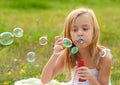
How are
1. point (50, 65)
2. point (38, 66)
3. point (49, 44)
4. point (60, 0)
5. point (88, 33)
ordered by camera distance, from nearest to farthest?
point (88, 33) < point (50, 65) < point (38, 66) < point (49, 44) < point (60, 0)

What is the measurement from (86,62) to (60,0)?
7031mm

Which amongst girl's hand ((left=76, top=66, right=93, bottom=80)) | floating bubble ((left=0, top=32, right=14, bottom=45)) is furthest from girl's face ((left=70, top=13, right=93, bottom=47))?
floating bubble ((left=0, top=32, right=14, bottom=45))

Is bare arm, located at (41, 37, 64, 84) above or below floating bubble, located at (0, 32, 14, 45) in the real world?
below

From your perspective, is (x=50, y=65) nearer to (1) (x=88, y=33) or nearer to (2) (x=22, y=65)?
(1) (x=88, y=33)

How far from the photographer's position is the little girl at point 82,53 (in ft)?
11.9

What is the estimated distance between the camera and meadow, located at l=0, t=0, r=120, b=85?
5113 mm

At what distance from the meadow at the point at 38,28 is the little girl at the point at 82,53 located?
0.83 metres

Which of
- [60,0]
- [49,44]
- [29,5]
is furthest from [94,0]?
[49,44]

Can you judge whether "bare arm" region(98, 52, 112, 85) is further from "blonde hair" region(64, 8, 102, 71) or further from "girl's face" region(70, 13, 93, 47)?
"girl's face" region(70, 13, 93, 47)

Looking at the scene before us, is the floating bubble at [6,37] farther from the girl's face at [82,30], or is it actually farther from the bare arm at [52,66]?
the girl's face at [82,30]

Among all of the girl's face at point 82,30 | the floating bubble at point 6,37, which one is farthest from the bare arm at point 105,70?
the floating bubble at point 6,37

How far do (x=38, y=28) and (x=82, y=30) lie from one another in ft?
12.5

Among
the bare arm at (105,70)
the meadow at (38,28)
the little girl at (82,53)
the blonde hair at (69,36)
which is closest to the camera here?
the little girl at (82,53)

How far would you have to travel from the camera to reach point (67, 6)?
403 inches
